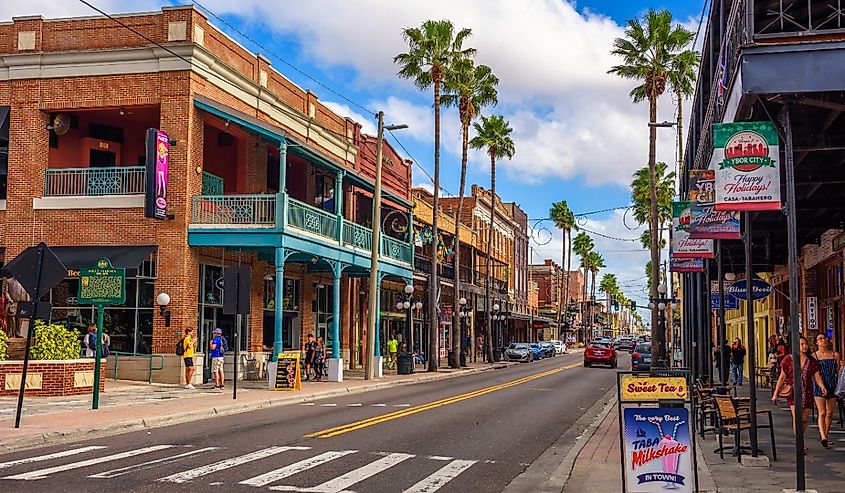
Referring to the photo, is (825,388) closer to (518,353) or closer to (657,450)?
(657,450)

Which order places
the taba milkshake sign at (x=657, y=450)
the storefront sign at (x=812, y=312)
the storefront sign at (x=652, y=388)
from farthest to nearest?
the storefront sign at (x=812, y=312)
the storefront sign at (x=652, y=388)
the taba milkshake sign at (x=657, y=450)

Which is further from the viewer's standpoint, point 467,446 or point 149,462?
point 467,446

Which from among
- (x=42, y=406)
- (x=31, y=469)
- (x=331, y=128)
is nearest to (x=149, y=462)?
(x=31, y=469)

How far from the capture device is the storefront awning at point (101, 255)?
2564 centimetres

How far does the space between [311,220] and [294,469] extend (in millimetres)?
18362

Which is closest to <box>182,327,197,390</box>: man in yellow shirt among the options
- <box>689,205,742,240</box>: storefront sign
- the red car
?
Answer: <box>689,205,742,240</box>: storefront sign

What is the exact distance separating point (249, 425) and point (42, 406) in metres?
5.09

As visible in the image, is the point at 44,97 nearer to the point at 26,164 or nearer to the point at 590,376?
the point at 26,164

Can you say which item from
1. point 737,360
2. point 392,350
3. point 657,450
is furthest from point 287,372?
point 657,450

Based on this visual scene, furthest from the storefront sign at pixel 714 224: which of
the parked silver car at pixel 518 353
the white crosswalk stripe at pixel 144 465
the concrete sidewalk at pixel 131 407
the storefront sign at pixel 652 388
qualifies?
the parked silver car at pixel 518 353

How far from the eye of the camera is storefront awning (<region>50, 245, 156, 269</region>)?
25641 mm

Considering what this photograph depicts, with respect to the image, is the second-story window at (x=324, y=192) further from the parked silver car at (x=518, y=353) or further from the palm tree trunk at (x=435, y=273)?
the parked silver car at (x=518, y=353)

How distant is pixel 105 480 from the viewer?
1016cm

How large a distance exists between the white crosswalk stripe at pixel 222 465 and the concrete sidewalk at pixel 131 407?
11.6 ft
